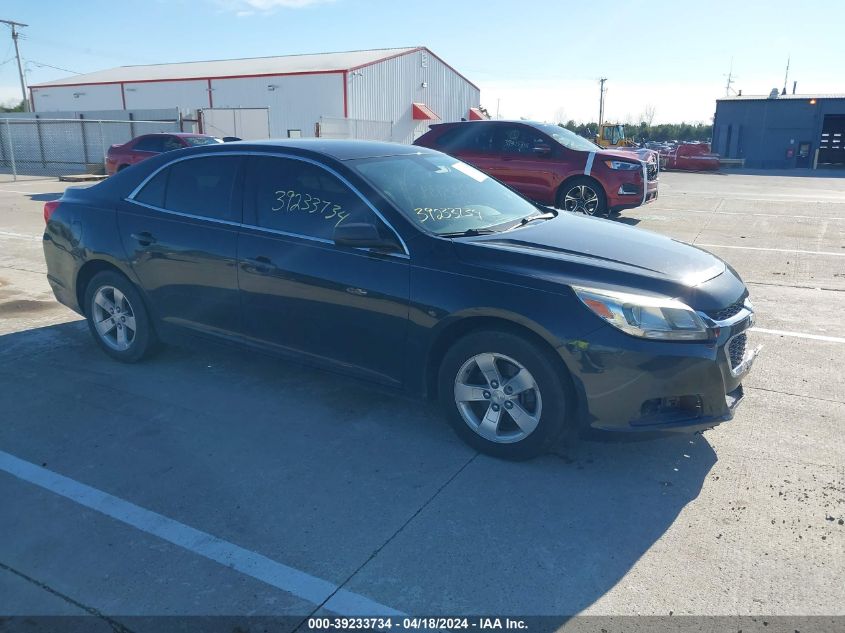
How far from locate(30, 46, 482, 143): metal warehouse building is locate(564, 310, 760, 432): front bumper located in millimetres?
23328

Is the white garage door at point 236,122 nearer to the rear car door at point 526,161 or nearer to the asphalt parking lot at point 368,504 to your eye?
the rear car door at point 526,161

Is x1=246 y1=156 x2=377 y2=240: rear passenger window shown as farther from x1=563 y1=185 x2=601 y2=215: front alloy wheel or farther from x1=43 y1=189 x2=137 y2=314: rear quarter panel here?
x1=563 y1=185 x2=601 y2=215: front alloy wheel

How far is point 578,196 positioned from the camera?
11727 mm

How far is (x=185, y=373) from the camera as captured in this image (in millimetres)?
5090

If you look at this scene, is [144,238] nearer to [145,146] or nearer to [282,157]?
[282,157]

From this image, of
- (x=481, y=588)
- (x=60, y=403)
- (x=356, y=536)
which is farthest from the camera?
(x=60, y=403)

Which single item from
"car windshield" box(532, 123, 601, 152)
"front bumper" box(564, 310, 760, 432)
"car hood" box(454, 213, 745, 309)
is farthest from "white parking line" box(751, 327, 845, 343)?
"car windshield" box(532, 123, 601, 152)

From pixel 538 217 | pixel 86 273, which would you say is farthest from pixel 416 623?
pixel 86 273

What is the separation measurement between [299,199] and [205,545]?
2.19 meters

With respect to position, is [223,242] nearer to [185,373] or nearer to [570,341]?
[185,373]

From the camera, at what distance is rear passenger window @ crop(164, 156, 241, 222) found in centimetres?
459

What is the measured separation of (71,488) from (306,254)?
179 centimetres

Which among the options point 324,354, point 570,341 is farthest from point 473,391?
point 324,354

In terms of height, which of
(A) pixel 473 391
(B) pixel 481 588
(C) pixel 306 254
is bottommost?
(B) pixel 481 588
